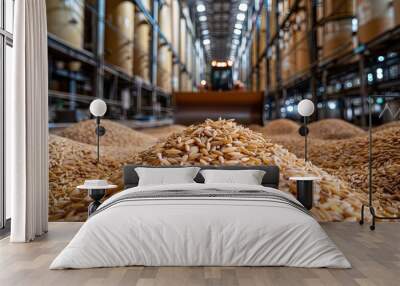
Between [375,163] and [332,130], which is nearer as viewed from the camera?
[375,163]

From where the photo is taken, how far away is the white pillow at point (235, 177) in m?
4.07

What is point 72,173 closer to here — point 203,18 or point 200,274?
point 200,274

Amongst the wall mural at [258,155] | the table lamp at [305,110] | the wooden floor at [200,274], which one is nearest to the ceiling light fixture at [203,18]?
the wall mural at [258,155]

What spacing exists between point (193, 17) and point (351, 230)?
385cm

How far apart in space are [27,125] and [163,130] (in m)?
1.95

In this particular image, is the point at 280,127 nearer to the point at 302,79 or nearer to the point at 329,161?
the point at 329,161

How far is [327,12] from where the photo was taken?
17.8 ft

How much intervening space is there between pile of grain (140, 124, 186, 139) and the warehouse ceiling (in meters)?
1.46

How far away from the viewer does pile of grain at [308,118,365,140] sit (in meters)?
4.88

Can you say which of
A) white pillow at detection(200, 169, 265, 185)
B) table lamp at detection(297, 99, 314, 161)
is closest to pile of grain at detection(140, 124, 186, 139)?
Result: white pillow at detection(200, 169, 265, 185)

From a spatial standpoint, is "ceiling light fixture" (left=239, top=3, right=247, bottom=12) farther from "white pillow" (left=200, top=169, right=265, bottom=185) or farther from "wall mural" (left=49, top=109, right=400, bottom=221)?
"white pillow" (left=200, top=169, right=265, bottom=185)

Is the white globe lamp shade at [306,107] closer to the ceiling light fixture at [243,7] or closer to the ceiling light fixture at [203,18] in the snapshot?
the ceiling light fixture at [243,7]

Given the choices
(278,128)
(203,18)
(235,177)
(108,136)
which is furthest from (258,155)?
(203,18)

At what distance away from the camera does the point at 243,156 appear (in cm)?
463
